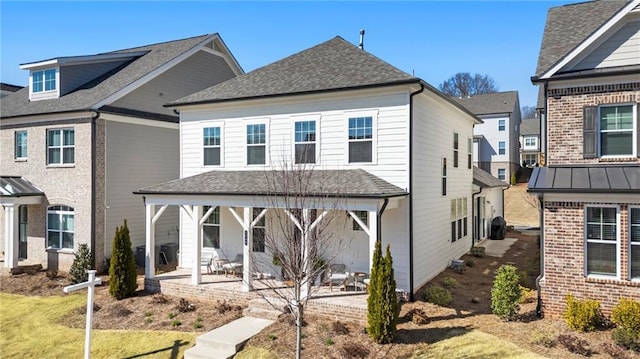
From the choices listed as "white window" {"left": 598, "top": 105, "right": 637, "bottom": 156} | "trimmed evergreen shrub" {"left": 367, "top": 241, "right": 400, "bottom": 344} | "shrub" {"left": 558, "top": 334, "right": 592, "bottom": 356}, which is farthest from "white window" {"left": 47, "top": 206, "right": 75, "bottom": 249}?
"white window" {"left": 598, "top": 105, "right": 637, "bottom": 156}

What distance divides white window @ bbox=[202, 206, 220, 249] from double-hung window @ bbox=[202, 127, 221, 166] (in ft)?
6.16

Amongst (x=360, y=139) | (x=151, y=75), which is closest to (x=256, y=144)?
(x=360, y=139)

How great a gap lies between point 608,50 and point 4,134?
2469 centimetres

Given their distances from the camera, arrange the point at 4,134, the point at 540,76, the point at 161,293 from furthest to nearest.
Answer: the point at 4,134, the point at 161,293, the point at 540,76

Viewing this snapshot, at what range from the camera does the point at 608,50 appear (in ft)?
40.2

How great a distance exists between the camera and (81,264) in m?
17.2

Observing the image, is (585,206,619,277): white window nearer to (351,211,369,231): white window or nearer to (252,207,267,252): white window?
(351,211,369,231): white window

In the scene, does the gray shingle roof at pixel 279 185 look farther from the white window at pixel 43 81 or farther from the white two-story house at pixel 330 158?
the white window at pixel 43 81

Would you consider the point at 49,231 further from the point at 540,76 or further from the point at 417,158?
the point at 540,76

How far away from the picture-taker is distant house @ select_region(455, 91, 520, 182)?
4900 cm

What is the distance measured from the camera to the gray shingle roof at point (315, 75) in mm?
14312

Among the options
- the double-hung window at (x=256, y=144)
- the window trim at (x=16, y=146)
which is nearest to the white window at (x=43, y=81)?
the window trim at (x=16, y=146)

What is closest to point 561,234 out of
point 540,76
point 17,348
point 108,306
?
point 540,76

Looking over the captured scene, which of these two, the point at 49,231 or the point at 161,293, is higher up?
the point at 49,231
